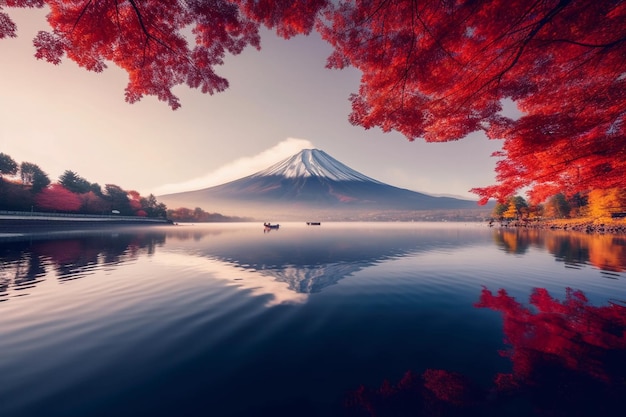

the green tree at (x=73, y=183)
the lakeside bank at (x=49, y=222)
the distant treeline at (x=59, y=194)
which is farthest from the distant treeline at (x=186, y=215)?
the lakeside bank at (x=49, y=222)

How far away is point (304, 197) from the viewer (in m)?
178

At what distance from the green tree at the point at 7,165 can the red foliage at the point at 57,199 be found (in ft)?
16.4

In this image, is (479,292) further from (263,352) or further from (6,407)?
(6,407)

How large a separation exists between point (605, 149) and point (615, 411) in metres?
7.31

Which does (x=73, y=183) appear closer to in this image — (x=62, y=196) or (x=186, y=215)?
(x=62, y=196)

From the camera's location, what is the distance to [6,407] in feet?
8.08

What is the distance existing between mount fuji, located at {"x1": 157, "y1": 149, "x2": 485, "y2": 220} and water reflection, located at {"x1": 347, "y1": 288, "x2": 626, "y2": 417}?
15065cm

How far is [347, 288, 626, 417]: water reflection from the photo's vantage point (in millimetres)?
2436

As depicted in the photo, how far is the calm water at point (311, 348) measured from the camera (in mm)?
2549

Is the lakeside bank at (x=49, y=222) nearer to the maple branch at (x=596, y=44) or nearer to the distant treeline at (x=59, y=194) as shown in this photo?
the distant treeline at (x=59, y=194)

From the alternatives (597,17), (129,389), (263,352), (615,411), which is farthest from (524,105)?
(129,389)

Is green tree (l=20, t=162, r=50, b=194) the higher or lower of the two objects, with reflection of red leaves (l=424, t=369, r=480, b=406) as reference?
higher

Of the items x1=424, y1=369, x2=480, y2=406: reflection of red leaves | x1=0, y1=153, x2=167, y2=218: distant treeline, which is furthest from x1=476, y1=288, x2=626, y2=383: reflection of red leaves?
x1=0, y1=153, x2=167, y2=218: distant treeline

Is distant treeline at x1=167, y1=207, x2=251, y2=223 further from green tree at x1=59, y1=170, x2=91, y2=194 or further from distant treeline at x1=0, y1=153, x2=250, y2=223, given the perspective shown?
green tree at x1=59, y1=170, x2=91, y2=194
